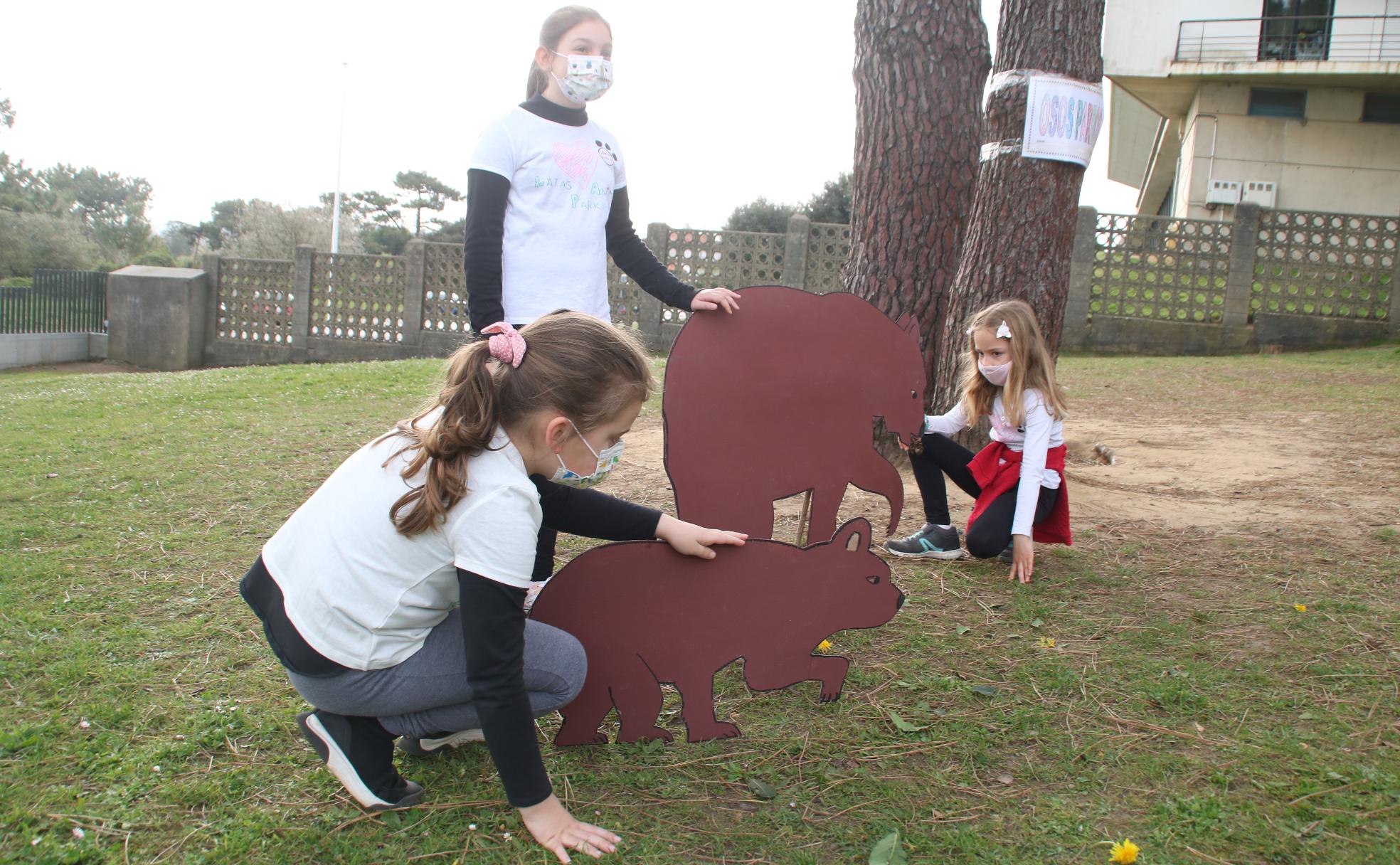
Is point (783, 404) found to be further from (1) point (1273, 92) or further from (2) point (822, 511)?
(1) point (1273, 92)

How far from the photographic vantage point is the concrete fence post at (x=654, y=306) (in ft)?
46.7

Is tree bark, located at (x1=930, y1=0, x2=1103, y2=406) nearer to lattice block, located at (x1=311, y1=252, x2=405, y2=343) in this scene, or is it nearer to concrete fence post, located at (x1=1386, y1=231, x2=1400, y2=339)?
concrete fence post, located at (x1=1386, y1=231, x2=1400, y2=339)

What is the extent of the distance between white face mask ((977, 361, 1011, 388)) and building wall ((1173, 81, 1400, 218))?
18704 millimetres

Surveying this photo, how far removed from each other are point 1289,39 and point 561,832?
920 inches

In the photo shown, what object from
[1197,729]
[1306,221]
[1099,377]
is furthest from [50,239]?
[1197,729]

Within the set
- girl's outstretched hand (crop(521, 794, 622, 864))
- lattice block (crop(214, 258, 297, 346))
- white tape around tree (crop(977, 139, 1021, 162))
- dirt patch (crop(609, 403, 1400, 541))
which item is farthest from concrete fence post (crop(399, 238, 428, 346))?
girl's outstretched hand (crop(521, 794, 622, 864))

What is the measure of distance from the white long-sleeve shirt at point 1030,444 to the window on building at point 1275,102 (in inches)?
769

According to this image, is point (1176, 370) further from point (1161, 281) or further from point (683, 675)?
point (683, 675)

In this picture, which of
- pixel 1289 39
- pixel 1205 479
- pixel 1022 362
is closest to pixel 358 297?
pixel 1205 479

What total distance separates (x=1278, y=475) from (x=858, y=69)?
10.9 feet

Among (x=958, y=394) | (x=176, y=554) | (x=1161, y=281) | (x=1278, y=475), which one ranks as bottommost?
(x=176, y=554)

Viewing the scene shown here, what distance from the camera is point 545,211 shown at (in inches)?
116

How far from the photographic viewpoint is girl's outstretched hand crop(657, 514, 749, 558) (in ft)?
7.59

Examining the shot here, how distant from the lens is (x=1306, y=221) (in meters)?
13.1
